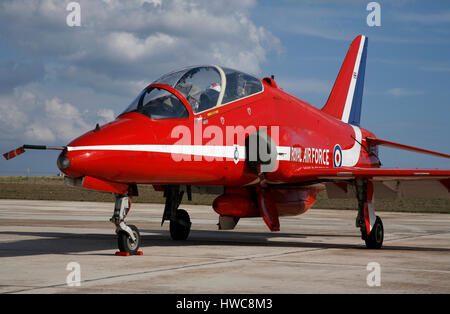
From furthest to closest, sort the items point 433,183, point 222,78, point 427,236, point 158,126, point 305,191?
point 427,236 → point 305,191 → point 433,183 → point 222,78 → point 158,126

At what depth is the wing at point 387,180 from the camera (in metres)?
12.1

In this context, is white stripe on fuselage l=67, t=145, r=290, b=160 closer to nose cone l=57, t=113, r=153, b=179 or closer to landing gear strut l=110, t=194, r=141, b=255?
nose cone l=57, t=113, r=153, b=179

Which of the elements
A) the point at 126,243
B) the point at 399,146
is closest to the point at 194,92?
the point at 126,243

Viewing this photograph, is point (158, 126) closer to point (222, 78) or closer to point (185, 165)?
point (185, 165)

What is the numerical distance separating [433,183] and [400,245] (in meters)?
1.69

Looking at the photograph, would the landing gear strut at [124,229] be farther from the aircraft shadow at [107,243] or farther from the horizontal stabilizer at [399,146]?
the horizontal stabilizer at [399,146]

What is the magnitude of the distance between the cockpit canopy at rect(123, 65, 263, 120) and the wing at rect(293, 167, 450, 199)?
2.29 m

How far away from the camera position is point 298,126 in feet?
43.6

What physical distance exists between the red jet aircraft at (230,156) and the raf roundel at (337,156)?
0.08 ft

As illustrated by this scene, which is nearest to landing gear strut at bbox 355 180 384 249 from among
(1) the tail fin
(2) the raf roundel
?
(2) the raf roundel

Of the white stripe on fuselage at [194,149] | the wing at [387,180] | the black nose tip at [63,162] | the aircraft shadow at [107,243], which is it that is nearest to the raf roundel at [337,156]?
the wing at [387,180]

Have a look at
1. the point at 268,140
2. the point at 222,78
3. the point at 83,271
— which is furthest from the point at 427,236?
the point at 83,271

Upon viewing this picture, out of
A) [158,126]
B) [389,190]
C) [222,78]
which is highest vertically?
[222,78]

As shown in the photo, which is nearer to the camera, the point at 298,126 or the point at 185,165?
the point at 185,165
